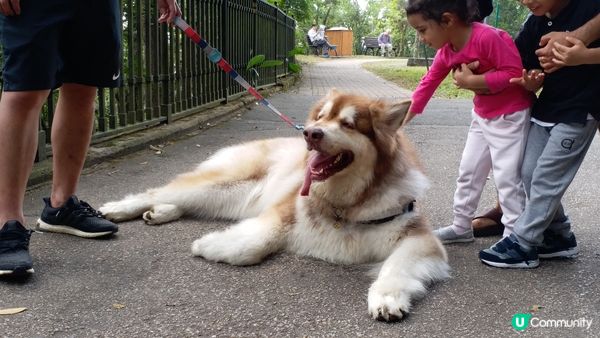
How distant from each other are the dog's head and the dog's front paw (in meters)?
0.72

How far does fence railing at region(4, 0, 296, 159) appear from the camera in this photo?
652cm

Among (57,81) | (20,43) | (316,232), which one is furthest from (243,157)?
(20,43)

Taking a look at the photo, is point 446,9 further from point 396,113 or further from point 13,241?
point 13,241

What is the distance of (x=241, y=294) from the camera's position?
2.86m

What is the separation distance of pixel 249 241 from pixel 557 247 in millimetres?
1957

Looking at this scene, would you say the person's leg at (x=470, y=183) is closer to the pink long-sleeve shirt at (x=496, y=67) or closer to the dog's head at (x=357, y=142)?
the pink long-sleeve shirt at (x=496, y=67)

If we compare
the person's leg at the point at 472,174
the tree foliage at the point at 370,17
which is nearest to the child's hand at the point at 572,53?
the person's leg at the point at 472,174

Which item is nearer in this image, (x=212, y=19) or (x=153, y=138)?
(x=153, y=138)

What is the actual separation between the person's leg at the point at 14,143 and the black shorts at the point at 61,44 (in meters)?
0.07

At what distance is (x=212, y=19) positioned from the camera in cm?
909

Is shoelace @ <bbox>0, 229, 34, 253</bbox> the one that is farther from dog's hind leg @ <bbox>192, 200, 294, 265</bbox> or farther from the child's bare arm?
the child's bare arm

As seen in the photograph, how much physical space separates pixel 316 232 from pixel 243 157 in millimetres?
1315

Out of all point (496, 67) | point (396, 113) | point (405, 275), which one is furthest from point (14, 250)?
point (496, 67)

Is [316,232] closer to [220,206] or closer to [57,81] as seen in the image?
[220,206]
